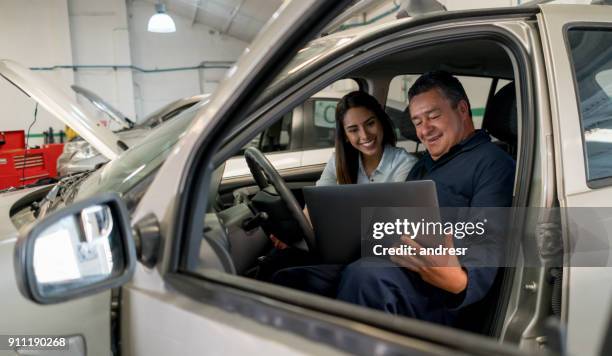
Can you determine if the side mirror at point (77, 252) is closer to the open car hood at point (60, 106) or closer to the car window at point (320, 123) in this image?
the open car hood at point (60, 106)

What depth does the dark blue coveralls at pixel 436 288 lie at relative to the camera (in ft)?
4.74

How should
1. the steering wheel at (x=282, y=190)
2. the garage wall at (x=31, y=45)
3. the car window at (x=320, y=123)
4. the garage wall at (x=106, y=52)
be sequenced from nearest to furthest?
the steering wheel at (x=282, y=190) → the car window at (x=320, y=123) → the garage wall at (x=31, y=45) → the garage wall at (x=106, y=52)

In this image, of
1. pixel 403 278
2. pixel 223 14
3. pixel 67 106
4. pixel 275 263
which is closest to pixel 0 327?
pixel 275 263

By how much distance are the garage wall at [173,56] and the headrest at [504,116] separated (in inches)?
561

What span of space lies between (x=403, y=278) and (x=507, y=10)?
949 mm

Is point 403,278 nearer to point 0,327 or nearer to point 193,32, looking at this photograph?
point 0,327

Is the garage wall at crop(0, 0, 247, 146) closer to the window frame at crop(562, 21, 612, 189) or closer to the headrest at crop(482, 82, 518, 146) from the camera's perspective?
the headrest at crop(482, 82, 518, 146)

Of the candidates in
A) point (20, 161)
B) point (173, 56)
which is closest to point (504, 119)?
point (20, 161)

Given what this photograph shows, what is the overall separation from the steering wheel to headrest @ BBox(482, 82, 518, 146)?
1090 mm

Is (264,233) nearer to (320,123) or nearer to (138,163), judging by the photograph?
→ (138,163)

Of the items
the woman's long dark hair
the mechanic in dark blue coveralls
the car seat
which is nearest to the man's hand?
the mechanic in dark blue coveralls

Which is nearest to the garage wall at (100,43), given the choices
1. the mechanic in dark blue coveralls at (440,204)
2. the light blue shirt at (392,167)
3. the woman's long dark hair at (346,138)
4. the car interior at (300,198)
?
the car interior at (300,198)

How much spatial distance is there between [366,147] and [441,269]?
1.01 m

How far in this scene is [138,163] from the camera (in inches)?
51.8
